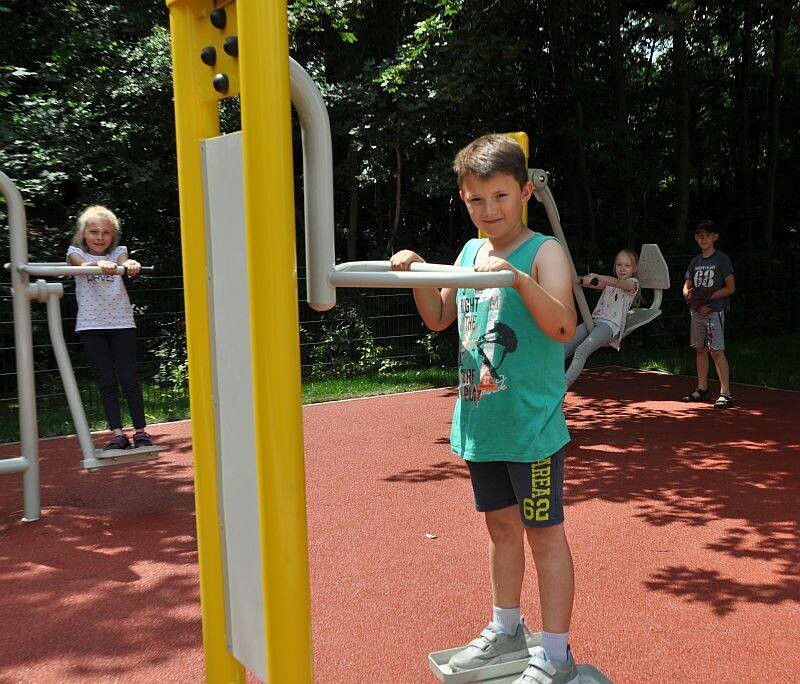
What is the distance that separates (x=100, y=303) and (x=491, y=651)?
3.32m

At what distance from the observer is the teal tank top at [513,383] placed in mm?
2340

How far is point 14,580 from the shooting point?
143 inches

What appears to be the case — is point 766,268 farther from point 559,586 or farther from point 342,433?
point 559,586

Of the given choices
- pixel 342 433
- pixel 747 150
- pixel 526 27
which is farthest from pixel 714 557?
pixel 747 150

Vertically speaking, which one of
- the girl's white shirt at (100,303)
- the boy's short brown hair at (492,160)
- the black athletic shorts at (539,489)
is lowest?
the black athletic shorts at (539,489)

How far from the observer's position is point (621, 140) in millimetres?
13414

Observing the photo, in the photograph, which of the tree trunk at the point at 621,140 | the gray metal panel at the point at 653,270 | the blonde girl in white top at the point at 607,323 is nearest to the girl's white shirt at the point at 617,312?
the blonde girl in white top at the point at 607,323

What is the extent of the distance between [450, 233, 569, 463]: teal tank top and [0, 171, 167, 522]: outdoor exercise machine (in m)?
2.56

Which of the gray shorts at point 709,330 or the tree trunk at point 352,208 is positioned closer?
the gray shorts at point 709,330

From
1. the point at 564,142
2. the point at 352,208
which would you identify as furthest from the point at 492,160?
the point at 564,142

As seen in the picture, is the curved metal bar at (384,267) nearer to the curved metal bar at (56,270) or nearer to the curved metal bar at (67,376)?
the curved metal bar at (56,270)

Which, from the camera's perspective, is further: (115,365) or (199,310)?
(115,365)

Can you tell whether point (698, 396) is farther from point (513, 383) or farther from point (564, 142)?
point (564, 142)

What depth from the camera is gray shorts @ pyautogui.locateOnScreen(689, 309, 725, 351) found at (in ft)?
24.6
